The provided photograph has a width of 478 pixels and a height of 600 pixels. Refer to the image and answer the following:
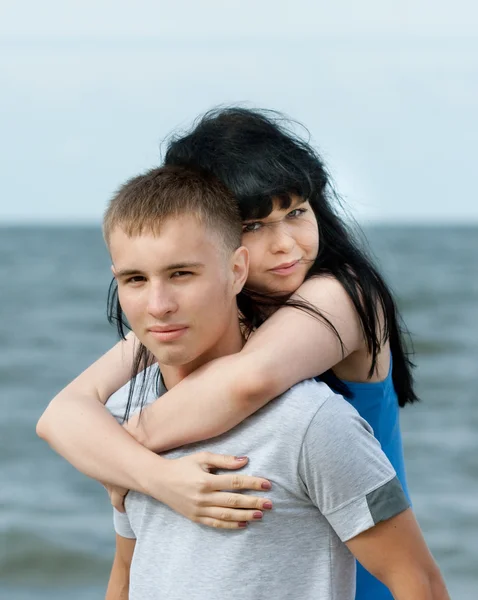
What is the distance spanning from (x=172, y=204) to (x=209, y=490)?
494mm

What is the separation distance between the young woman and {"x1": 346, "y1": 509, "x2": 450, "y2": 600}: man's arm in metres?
0.19

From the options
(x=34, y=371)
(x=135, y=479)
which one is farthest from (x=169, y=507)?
(x=34, y=371)

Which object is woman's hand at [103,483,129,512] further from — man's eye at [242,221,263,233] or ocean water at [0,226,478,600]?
→ ocean water at [0,226,478,600]

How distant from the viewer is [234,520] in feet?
5.85

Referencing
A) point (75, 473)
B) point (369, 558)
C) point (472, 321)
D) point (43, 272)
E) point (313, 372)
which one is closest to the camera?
point (369, 558)

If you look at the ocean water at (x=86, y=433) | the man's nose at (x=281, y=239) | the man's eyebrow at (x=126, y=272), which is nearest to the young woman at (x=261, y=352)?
the man's nose at (x=281, y=239)

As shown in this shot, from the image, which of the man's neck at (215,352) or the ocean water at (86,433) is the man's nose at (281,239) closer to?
the man's neck at (215,352)

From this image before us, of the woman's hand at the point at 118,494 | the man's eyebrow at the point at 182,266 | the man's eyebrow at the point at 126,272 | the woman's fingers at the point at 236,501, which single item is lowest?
the woman's hand at the point at 118,494

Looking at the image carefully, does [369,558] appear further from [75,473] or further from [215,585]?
[75,473]

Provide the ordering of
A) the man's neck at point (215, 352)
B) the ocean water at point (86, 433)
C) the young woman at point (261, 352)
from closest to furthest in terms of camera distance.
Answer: the young woman at point (261, 352), the man's neck at point (215, 352), the ocean water at point (86, 433)

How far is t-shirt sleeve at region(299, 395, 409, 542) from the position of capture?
1.71 meters

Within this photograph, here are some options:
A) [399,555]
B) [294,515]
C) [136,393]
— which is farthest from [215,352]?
[399,555]

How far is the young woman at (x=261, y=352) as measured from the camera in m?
1.81

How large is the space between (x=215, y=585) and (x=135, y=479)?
242mm
